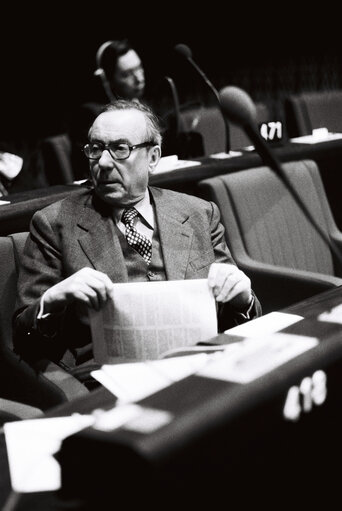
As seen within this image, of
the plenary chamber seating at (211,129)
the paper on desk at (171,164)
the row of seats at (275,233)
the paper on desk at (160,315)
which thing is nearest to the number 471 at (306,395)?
the paper on desk at (160,315)

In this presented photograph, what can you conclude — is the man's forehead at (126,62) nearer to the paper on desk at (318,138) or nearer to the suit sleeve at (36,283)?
the paper on desk at (318,138)

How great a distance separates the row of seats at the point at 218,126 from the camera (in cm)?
436

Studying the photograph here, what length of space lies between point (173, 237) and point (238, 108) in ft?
3.33

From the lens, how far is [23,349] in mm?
1812

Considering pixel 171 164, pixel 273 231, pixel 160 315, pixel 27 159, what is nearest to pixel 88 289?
pixel 160 315

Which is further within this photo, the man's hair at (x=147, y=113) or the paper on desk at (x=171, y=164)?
the paper on desk at (x=171, y=164)

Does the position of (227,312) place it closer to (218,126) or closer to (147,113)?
(147,113)

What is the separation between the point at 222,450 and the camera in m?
0.67

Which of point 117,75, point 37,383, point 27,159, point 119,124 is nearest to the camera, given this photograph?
point 37,383

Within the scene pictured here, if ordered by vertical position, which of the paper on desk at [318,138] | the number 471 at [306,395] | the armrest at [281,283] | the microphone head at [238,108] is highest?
the microphone head at [238,108]

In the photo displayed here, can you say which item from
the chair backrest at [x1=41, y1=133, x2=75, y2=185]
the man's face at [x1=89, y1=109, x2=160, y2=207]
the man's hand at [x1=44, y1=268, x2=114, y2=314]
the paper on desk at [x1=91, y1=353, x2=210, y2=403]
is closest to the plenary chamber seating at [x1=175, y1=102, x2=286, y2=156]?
the chair backrest at [x1=41, y1=133, x2=75, y2=185]

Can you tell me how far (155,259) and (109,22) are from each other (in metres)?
4.69

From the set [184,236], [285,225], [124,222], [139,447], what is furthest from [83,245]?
[139,447]

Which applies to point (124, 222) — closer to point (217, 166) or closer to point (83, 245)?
point (83, 245)
